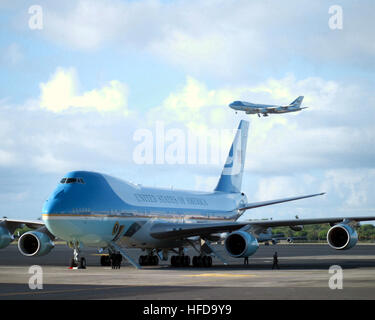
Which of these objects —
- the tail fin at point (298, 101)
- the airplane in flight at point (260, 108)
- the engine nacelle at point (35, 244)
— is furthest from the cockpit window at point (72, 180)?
the tail fin at point (298, 101)

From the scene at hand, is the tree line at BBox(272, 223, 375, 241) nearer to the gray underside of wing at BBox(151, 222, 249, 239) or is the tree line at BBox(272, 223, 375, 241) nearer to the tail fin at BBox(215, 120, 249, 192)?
the tail fin at BBox(215, 120, 249, 192)

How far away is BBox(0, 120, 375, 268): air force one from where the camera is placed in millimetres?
30859

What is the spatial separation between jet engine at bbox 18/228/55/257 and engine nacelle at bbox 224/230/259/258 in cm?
964

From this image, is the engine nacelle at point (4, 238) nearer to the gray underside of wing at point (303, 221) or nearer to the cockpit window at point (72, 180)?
the cockpit window at point (72, 180)

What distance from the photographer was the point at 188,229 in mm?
35062

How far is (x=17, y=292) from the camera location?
1862 centimetres

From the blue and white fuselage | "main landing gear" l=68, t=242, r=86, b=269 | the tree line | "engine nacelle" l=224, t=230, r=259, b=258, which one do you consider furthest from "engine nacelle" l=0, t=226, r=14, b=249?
the tree line

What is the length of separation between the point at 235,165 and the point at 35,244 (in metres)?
19.1

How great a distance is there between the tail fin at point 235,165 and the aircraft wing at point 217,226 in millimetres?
11583

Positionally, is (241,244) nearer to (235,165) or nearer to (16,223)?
(16,223)
